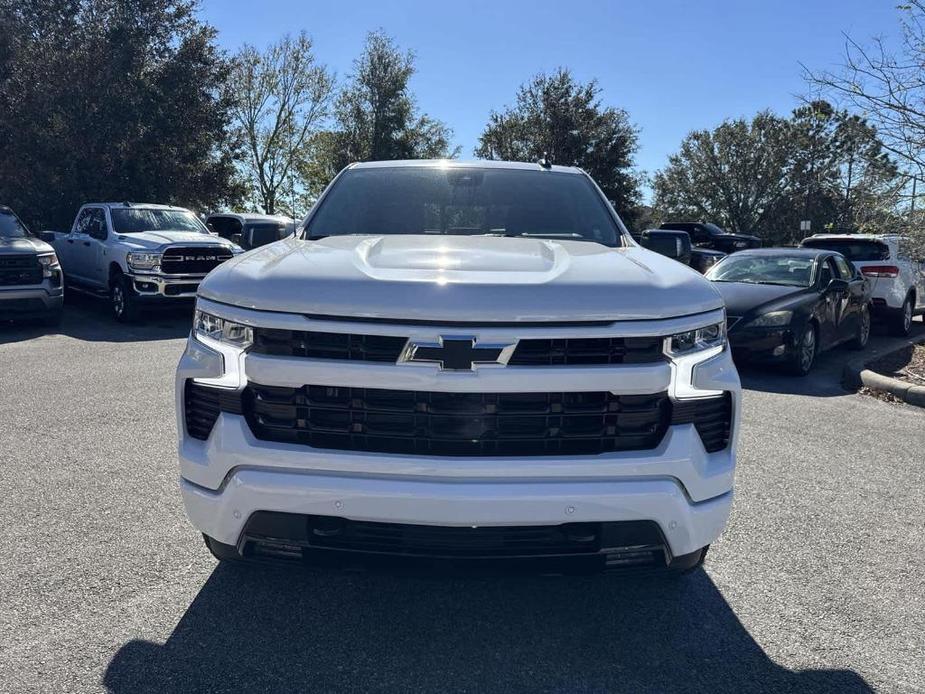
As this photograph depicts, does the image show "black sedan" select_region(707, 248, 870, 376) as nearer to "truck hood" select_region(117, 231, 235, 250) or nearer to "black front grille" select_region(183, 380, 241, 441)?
"black front grille" select_region(183, 380, 241, 441)

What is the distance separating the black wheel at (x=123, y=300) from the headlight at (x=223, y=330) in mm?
10319

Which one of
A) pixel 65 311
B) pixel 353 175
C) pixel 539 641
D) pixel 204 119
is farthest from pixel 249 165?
pixel 539 641

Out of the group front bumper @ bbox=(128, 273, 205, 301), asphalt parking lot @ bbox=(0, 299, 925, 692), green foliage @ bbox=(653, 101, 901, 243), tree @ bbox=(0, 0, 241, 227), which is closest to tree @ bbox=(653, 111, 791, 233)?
green foliage @ bbox=(653, 101, 901, 243)

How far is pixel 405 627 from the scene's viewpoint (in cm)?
304

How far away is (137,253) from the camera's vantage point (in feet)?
40.1

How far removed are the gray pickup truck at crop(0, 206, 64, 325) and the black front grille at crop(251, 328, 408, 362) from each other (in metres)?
10.4

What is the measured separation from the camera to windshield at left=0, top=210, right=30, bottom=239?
11.8 m

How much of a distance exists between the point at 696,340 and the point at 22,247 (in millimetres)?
11445

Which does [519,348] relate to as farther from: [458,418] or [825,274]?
[825,274]

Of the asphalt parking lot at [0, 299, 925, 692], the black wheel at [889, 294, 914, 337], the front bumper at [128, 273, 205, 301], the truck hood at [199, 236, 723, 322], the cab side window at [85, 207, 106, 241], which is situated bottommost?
the black wheel at [889, 294, 914, 337]

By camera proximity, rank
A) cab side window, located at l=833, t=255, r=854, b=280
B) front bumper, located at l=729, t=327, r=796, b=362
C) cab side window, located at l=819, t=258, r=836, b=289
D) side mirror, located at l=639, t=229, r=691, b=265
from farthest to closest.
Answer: cab side window, located at l=833, t=255, r=854, b=280 → cab side window, located at l=819, t=258, r=836, b=289 → front bumper, located at l=729, t=327, r=796, b=362 → side mirror, located at l=639, t=229, r=691, b=265

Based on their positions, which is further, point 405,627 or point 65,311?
point 65,311

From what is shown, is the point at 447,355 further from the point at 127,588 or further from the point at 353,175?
the point at 353,175

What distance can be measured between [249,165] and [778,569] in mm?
37521
